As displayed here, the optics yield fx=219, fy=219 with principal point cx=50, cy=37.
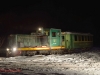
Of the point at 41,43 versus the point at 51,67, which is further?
the point at 41,43

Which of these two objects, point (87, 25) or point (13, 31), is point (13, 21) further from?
point (87, 25)

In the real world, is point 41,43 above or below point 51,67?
above

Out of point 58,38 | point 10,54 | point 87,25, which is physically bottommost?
point 10,54

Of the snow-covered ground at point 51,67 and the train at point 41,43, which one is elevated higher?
the train at point 41,43

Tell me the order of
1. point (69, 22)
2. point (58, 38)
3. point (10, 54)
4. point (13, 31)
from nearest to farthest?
point (10, 54) < point (58, 38) < point (13, 31) < point (69, 22)

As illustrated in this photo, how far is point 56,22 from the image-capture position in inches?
2798

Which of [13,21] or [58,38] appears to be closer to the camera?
[58,38]

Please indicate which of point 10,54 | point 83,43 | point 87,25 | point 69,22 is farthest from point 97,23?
point 10,54

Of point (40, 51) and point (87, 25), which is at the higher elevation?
point (87, 25)

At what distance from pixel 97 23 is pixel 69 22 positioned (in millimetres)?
9485

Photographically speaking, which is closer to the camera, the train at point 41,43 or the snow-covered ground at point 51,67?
the snow-covered ground at point 51,67

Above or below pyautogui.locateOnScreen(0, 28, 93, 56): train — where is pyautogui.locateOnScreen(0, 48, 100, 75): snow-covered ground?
below

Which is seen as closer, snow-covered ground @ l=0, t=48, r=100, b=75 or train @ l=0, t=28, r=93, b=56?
snow-covered ground @ l=0, t=48, r=100, b=75

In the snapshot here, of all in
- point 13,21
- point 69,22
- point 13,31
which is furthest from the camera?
point 69,22
